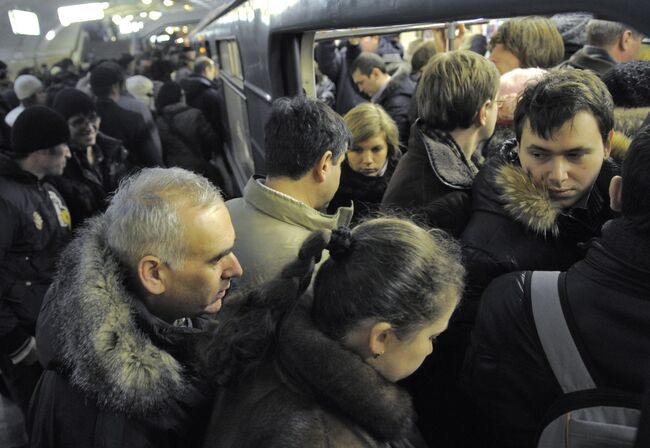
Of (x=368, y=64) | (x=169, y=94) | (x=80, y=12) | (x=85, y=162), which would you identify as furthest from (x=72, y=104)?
(x=80, y=12)

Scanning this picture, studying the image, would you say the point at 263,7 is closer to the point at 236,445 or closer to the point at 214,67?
the point at 236,445

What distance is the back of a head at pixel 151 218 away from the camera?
52.4 inches

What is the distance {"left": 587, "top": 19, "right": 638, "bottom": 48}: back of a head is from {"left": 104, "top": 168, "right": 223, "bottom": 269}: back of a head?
2.12 meters

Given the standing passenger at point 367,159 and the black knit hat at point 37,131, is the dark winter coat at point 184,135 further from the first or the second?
the standing passenger at point 367,159

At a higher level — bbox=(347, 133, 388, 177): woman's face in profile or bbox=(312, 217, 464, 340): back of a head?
bbox=(312, 217, 464, 340): back of a head

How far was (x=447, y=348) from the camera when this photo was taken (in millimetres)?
1812

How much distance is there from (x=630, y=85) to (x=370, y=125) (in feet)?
3.87

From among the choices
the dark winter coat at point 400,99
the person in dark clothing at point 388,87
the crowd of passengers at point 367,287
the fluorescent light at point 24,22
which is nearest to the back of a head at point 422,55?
the person in dark clothing at point 388,87

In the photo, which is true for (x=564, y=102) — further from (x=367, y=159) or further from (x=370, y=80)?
(x=370, y=80)

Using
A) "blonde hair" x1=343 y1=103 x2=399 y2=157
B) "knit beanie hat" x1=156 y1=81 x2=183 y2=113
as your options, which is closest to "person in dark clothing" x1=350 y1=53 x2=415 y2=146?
"blonde hair" x1=343 y1=103 x2=399 y2=157

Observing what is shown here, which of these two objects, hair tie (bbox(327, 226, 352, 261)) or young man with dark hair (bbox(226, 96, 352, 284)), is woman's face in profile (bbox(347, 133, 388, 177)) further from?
hair tie (bbox(327, 226, 352, 261))

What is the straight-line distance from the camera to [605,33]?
2.62m

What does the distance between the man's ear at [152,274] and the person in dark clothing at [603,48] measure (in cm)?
210

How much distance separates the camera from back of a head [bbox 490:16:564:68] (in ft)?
9.08
